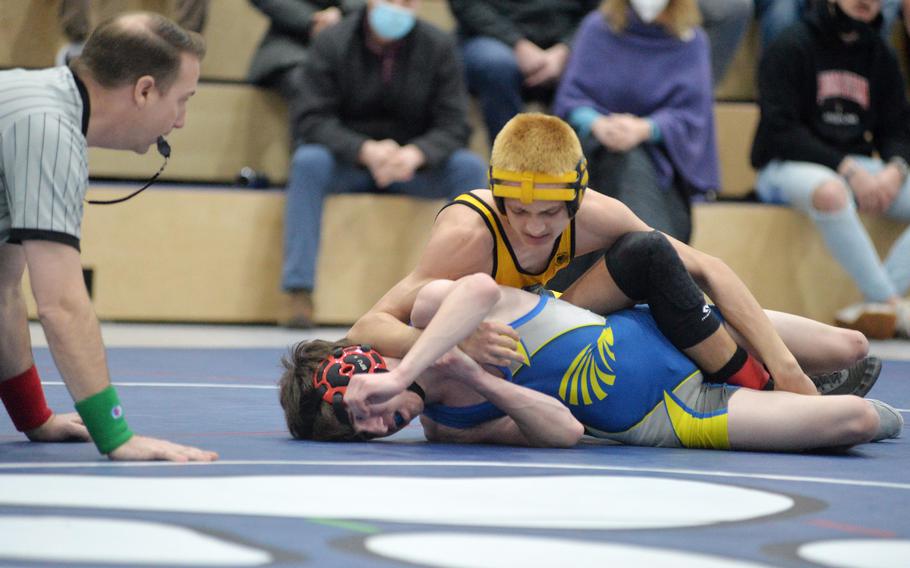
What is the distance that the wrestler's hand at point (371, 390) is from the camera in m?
3.06

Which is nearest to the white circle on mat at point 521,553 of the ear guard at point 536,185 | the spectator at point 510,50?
the ear guard at point 536,185

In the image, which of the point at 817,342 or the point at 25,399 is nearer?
the point at 25,399

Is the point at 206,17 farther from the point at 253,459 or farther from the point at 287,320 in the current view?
the point at 253,459

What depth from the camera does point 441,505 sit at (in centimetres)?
249

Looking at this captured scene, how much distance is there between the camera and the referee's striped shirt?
2729mm

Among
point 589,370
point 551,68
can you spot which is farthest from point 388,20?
point 589,370

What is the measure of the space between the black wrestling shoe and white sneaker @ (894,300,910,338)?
2799 mm

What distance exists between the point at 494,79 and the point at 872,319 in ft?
6.94

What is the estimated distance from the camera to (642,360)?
340cm

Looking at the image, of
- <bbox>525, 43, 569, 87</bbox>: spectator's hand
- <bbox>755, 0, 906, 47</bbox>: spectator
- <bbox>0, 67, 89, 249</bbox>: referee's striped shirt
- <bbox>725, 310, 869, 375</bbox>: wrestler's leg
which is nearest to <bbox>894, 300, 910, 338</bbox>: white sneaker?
<bbox>755, 0, 906, 47</bbox>: spectator

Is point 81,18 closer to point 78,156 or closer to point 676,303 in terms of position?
point 78,156

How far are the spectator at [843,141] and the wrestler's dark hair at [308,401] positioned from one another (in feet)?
12.1

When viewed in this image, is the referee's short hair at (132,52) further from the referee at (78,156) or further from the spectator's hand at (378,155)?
the spectator's hand at (378,155)

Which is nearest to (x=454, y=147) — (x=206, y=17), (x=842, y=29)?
(x=206, y=17)
